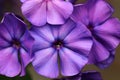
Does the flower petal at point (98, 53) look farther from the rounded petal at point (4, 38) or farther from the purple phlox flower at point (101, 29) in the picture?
the rounded petal at point (4, 38)

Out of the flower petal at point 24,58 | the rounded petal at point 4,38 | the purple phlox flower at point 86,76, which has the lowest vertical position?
the purple phlox flower at point 86,76

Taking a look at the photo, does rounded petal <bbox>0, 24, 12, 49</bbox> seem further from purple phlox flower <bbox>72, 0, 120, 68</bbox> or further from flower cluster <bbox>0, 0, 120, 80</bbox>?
purple phlox flower <bbox>72, 0, 120, 68</bbox>

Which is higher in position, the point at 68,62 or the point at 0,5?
the point at 68,62

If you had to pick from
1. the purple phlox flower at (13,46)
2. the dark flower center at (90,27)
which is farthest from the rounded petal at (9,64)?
the dark flower center at (90,27)

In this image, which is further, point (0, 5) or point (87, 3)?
point (0, 5)

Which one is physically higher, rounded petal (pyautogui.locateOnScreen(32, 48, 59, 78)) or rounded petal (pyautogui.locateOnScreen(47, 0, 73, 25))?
rounded petal (pyautogui.locateOnScreen(47, 0, 73, 25))

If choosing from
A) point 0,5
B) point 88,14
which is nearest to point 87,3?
point 88,14

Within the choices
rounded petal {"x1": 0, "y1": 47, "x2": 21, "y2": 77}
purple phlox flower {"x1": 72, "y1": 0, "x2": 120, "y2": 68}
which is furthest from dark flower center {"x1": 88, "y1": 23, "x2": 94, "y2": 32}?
rounded petal {"x1": 0, "y1": 47, "x2": 21, "y2": 77}

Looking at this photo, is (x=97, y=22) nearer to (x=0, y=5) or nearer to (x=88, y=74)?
(x=88, y=74)
